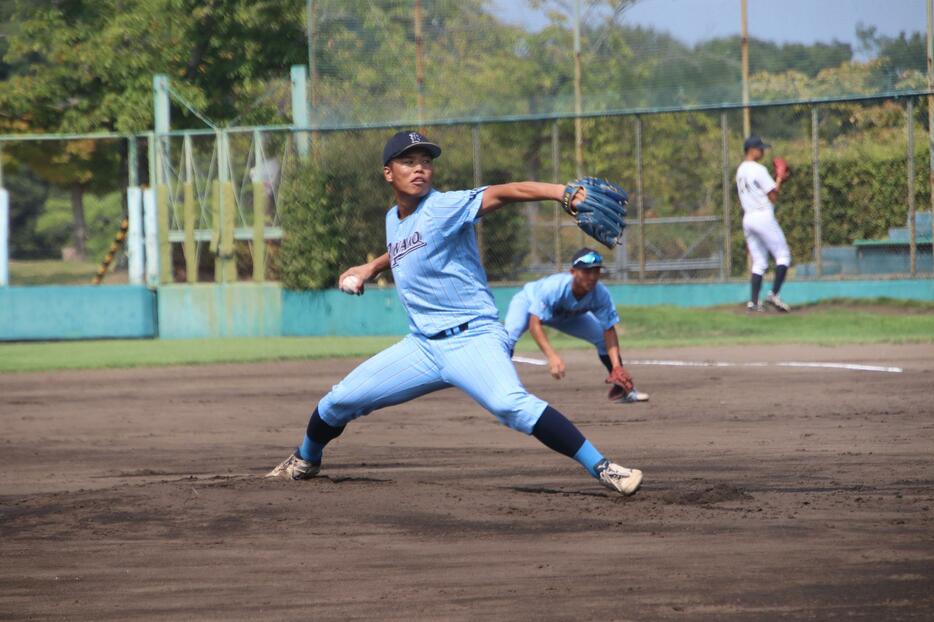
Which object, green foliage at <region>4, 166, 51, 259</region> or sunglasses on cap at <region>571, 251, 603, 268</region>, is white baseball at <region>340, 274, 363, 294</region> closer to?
sunglasses on cap at <region>571, 251, 603, 268</region>

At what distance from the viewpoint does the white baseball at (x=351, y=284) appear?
21.4 feet

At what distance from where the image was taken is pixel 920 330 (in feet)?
52.3

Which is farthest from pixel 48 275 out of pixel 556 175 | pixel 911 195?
pixel 911 195

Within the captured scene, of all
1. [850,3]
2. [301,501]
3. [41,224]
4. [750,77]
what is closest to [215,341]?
[750,77]

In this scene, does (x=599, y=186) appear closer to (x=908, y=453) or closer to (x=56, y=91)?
(x=908, y=453)

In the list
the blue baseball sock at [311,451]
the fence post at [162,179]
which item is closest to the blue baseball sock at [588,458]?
the blue baseball sock at [311,451]

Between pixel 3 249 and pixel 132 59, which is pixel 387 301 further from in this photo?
pixel 132 59

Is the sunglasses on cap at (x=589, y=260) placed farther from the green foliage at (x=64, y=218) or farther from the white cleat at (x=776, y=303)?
the green foliage at (x=64, y=218)

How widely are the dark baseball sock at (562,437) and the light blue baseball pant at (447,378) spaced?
0.04 metres

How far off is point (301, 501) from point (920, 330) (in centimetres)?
1155

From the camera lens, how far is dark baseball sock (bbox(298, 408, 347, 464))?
22.4 feet

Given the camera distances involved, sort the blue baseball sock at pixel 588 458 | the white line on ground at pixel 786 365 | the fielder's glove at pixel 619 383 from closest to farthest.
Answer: the blue baseball sock at pixel 588 458 → the fielder's glove at pixel 619 383 → the white line on ground at pixel 786 365

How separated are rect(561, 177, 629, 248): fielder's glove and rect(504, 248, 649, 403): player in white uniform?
4.22 metres

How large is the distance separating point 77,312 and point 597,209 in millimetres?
16396
